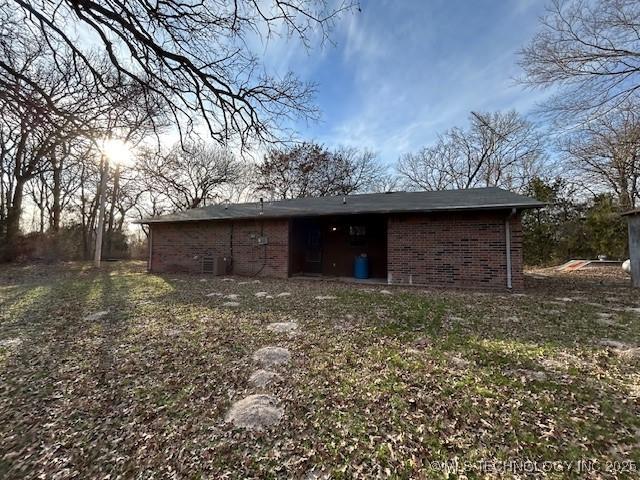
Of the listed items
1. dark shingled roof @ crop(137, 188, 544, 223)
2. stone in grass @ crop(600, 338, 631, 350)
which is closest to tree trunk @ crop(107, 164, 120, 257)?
dark shingled roof @ crop(137, 188, 544, 223)

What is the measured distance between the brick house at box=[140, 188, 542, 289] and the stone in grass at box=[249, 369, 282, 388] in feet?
20.2

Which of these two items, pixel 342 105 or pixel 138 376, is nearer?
pixel 138 376

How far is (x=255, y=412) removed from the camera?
2338mm

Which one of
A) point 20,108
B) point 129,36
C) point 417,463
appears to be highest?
point 129,36

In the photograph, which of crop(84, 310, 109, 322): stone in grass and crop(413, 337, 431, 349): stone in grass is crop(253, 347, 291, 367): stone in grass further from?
crop(84, 310, 109, 322): stone in grass

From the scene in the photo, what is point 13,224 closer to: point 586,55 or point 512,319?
point 512,319

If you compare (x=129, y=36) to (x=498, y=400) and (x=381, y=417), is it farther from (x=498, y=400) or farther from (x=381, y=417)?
(x=498, y=400)

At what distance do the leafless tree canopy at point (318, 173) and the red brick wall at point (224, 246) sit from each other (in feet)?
36.1

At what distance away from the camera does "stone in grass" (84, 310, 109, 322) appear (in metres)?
5.07

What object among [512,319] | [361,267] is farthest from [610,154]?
A: [512,319]

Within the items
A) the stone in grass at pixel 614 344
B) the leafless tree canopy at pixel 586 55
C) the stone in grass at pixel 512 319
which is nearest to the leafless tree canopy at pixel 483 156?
the leafless tree canopy at pixel 586 55

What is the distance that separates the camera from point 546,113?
999 centimetres

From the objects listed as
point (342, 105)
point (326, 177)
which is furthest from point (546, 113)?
point (326, 177)

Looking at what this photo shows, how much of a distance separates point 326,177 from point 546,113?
1419cm
